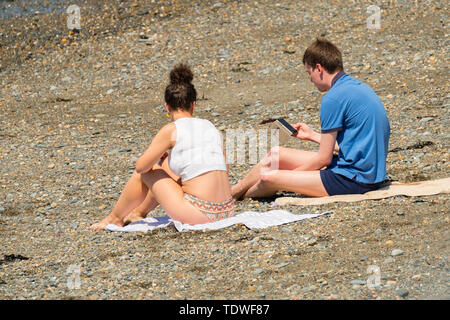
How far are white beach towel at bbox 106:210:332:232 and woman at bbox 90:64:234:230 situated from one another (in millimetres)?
72

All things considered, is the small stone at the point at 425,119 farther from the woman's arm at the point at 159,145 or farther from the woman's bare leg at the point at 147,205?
the woman's arm at the point at 159,145

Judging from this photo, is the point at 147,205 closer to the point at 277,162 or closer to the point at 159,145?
the point at 159,145

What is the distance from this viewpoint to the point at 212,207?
19.7ft

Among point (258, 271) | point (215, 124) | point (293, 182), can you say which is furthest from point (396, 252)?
Result: point (215, 124)

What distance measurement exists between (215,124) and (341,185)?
3721 millimetres

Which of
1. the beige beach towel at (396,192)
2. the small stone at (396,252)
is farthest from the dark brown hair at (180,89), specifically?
the small stone at (396,252)

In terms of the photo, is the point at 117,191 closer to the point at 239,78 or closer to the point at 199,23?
the point at 239,78

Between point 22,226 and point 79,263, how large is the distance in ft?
4.79

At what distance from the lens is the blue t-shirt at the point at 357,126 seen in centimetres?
608

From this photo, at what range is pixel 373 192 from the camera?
6.31m

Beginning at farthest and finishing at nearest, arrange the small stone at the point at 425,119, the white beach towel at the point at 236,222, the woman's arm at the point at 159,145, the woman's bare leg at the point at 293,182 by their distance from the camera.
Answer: the small stone at the point at 425,119 → the woman's bare leg at the point at 293,182 → the white beach towel at the point at 236,222 → the woman's arm at the point at 159,145

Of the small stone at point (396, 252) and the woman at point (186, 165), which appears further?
the woman at point (186, 165)

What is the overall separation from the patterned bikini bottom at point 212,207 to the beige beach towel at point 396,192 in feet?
2.23

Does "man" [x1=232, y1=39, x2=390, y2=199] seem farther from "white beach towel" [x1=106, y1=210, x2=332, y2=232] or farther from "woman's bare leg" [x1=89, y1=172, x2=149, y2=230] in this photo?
"woman's bare leg" [x1=89, y1=172, x2=149, y2=230]
